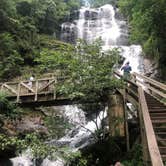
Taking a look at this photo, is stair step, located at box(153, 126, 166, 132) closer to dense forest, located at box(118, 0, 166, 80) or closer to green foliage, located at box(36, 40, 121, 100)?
green foliage, located at box(36, 40, 121, 100)

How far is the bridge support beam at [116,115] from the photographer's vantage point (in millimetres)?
12664

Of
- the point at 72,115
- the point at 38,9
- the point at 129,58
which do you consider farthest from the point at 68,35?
the point at 72,115

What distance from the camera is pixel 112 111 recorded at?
13.3 m

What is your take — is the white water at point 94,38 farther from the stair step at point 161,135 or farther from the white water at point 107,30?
the stair step at point 161,135

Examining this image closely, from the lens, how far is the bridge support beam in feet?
41.5

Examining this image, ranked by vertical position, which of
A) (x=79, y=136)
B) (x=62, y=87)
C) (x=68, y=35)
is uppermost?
(x=68, y=35)

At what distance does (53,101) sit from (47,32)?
66.4 ft

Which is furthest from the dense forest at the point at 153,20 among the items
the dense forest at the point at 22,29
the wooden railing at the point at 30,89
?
the dense forest at the point at 22,29

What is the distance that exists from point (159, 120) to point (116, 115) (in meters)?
4.65

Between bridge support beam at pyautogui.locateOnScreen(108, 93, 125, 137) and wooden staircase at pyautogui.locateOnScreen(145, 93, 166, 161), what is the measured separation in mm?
1934

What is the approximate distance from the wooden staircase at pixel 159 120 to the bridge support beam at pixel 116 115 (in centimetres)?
193

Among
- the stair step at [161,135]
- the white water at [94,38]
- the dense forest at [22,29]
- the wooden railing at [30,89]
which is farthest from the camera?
the dense forest at [22,29]

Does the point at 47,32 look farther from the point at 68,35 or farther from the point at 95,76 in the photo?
the point at 95,76

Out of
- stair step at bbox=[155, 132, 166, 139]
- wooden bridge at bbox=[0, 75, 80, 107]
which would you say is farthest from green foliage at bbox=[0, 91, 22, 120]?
stair step at bbox=[155, 132, 166, 139]
